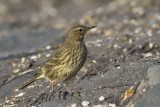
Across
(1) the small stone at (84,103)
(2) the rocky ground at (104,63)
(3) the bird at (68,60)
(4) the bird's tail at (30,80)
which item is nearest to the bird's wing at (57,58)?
(3) the bird at (68,60)

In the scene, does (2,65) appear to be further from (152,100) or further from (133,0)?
(133,0)

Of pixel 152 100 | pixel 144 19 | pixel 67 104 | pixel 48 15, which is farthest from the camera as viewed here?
pixel 48 15

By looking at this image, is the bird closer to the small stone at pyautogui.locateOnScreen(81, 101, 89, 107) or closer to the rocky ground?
the rocky ground

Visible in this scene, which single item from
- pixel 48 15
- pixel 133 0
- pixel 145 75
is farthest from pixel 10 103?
pixel 48 15

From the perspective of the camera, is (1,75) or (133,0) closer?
(1,75)

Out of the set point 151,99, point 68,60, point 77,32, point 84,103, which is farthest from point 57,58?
point 151,99

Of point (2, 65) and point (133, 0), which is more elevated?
point (133, 0)

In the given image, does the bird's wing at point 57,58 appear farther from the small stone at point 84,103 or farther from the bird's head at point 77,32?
the small stone at point 84,103
